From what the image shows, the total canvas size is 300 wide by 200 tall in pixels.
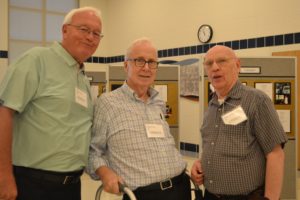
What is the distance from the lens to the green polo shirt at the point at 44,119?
1758 mm

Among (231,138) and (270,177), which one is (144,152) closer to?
(231,138)

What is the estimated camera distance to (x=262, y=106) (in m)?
1.92

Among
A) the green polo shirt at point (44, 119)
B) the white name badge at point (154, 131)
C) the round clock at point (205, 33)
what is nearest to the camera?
the green polo shirt at point (44, 119)

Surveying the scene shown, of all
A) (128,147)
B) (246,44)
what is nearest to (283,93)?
(246,44)

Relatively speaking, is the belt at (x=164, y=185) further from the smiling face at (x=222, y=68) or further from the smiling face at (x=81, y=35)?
the smiling face at (x=81, y=35)

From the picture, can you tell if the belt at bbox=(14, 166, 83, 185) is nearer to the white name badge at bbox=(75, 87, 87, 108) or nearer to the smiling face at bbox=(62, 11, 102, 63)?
the white name badge at bbox=(75, 87, 87, 108)

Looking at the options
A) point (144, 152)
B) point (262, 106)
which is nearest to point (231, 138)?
point (262, 106)

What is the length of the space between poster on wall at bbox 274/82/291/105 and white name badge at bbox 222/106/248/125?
7.75 ft

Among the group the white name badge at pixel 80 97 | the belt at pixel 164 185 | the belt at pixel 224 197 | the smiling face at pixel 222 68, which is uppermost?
the smiling face at pixel 222 68

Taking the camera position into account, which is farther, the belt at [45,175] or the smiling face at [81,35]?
the smiling face at [81,35]

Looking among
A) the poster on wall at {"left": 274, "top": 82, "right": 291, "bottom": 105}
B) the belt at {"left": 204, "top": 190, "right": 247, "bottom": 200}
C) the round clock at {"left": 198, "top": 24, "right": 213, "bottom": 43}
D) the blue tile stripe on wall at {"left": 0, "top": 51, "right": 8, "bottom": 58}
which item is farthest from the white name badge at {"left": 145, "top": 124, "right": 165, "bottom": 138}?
the blue tile stripe on wall at {"left": 0, "top": 51, "right": 8, "bottom": 58}

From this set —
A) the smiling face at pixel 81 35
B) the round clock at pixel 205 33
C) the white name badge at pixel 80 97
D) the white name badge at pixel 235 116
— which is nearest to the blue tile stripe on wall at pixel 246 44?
the round clock at pixel 205 33

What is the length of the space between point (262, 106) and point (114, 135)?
0.83 m

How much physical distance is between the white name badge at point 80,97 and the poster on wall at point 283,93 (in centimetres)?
287
